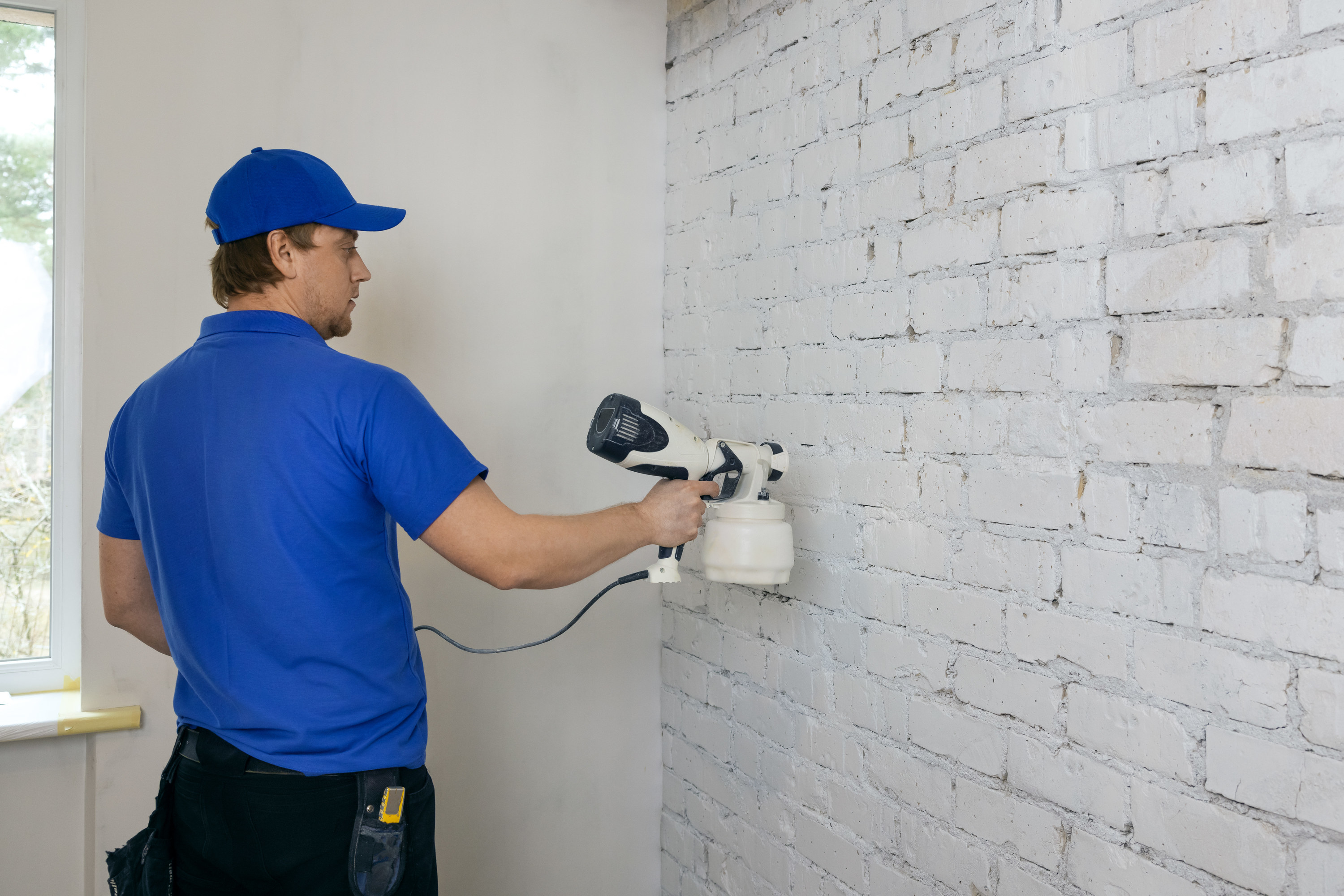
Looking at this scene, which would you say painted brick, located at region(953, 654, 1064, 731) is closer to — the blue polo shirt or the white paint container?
the white paint container

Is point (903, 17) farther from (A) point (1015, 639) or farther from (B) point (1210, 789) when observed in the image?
(B) point (1210, 789)

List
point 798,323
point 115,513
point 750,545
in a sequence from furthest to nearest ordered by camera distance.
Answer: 1. point 798,323
2. point 750,545
3. point 115,513

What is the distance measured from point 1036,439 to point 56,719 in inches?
69.9

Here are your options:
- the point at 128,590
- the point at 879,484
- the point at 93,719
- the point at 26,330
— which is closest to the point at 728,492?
the point at 879,484

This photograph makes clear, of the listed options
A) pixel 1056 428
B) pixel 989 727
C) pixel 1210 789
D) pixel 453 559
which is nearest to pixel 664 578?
pixel 453 559

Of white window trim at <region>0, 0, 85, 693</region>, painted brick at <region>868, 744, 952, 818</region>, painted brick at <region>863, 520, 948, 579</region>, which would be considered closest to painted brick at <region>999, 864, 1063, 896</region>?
painted brick at <region>868, 744, 952, 818</region>

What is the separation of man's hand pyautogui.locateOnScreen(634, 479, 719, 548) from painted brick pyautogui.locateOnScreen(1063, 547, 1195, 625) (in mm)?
543

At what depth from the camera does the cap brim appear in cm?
132

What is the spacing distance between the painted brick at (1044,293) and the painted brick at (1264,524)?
1.01 ft

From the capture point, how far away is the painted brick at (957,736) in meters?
1.38

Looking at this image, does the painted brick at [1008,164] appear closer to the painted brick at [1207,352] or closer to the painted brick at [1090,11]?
the painted brick at [1090,11]

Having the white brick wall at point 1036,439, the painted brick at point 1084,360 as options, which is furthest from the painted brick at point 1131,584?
the painted brick at point 1084,360

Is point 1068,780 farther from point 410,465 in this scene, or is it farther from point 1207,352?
point 410,465

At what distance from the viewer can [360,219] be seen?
4.39 feet
